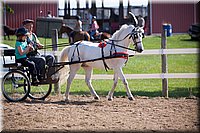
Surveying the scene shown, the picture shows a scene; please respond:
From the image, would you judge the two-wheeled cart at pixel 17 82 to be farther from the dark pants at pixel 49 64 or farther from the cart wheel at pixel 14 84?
the dark pants at pixel 49 64

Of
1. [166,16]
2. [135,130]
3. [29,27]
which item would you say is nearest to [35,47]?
[29,27]

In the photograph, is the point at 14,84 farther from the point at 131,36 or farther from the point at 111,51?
the point at 131,36

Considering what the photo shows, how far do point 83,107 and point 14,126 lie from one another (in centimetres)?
204

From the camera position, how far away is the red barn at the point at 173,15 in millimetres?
29984

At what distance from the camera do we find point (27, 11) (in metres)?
26.9

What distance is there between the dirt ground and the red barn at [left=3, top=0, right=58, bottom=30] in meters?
18.3

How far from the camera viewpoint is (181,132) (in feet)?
20.4

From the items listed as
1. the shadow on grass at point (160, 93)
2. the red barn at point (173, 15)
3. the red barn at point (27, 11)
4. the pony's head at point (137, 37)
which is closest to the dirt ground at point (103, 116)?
the shadow on grass at point (160, 93)

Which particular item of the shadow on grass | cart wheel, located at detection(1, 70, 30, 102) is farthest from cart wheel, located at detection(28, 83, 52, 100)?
the shadow on grass

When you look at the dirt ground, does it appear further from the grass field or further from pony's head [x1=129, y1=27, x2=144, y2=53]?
the grass field

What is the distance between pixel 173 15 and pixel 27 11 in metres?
10.7

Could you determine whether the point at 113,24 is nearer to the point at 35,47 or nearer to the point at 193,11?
the point at 193,11

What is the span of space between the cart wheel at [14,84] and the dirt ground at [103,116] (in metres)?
0.18

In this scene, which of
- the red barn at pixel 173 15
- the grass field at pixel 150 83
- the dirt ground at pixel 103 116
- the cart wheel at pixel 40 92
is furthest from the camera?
the red barn at pixel 173 15
